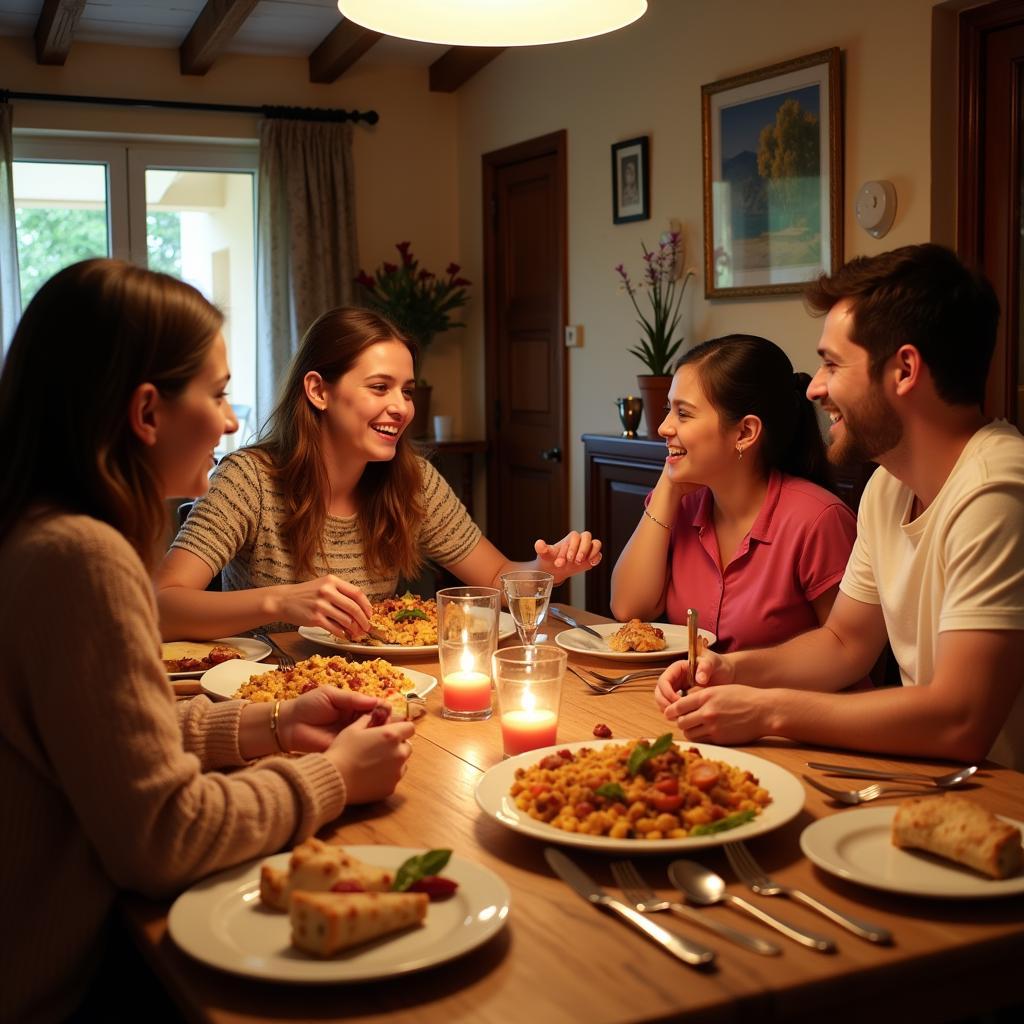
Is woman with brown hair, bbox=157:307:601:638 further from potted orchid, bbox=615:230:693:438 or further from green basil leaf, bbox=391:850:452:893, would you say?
potted orchid, bbox=615:230:693:438

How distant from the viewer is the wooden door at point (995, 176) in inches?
130

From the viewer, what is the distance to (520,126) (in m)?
5.57

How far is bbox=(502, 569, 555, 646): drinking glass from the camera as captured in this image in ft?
6.31

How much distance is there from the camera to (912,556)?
1.77 meters

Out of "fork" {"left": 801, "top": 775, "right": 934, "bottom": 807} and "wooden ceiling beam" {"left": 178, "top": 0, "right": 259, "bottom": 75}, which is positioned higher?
"wooden ceiling beam" {"left": 178, "top": 0, "right": 259, "bottom": 75}

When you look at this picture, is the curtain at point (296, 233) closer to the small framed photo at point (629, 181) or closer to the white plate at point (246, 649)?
the small framed photo at point (629, 181)

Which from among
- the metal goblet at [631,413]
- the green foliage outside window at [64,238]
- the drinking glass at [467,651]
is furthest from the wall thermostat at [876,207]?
the green foliage outside window at [64,238]

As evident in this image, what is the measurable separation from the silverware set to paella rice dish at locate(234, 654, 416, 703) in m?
0.59

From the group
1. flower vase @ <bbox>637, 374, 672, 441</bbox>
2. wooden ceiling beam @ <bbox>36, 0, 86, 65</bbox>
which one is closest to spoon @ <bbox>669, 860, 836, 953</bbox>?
flower vase @ <bbox>637, 374, 672, 441</bbox>

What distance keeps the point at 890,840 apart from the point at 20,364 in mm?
986

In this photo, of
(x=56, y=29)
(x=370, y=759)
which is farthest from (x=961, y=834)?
(x=56, y=29)

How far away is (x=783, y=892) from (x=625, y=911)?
0.50ft

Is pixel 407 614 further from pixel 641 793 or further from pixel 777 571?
pixel 641 793

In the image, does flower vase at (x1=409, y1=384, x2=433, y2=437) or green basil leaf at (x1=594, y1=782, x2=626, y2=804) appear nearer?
green basil leaf at (x1=594, y1=782, x2=626, y2=804)
